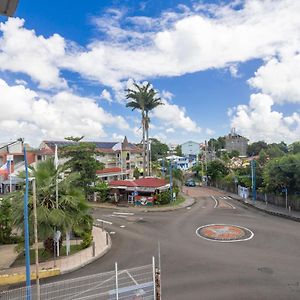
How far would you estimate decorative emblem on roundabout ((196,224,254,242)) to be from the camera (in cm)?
2259

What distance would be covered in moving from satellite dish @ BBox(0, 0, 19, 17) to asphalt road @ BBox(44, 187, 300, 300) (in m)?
11.9

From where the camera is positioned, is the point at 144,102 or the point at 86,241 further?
the point at 144,102

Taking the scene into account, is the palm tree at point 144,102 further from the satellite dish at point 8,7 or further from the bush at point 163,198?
the satellite dish at point 8,7

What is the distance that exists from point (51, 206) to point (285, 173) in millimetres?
25293

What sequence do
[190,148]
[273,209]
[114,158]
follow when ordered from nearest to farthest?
[273,209] < [114,158] < [190,148]

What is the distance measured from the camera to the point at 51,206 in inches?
711

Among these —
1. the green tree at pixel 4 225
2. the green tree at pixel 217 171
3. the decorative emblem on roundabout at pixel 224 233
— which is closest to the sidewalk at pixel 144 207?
the decorative emblem on roundabout at pixel 224 233

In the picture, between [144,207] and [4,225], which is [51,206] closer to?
[4,225]

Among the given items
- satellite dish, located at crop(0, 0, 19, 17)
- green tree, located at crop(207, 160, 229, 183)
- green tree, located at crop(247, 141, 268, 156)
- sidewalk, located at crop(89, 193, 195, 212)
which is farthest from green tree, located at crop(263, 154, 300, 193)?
green tree, located at crop(247, 141, 268, 156)

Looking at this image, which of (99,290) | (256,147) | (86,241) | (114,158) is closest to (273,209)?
(86,241)

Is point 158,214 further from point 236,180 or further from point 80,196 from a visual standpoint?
point 236,180

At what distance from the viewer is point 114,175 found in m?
62.1

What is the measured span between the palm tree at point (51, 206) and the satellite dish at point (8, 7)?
14049 mm

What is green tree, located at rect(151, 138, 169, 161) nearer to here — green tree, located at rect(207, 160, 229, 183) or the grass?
green tree, located at rect(207, 160, 229, 183)
